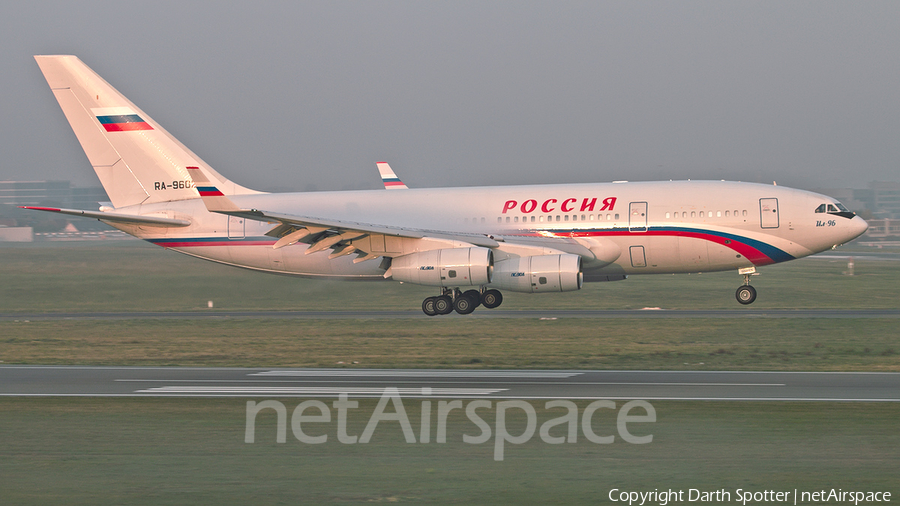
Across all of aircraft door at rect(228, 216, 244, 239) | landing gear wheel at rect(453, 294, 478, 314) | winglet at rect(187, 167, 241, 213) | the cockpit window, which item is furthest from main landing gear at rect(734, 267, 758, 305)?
aircraft door at rect(228, 216, 244, 239)

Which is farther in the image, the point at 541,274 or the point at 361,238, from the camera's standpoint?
the point at 361,238

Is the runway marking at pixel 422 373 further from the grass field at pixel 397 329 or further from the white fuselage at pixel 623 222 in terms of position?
the white fuselage at pixel 623 222

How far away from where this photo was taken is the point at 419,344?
2880cm

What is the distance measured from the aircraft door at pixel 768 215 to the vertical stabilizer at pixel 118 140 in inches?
842

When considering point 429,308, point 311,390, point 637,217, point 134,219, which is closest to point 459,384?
point 311,390

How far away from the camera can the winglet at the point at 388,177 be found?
39281mm

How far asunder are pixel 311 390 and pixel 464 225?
1406 centimetres

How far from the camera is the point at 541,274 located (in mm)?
30047

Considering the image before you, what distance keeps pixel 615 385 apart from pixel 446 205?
14477 millimetres

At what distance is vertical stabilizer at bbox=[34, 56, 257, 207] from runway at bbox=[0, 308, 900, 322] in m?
5.89

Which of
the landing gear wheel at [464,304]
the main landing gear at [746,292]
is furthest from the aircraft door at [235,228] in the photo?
the main landing gear at [746,292]

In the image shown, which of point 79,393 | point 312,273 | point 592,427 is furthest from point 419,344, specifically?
point 592,427

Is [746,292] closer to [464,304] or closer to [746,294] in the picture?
[746,294]

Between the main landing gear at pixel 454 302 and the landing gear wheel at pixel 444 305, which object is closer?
the main landing gear at pixel 454 302
